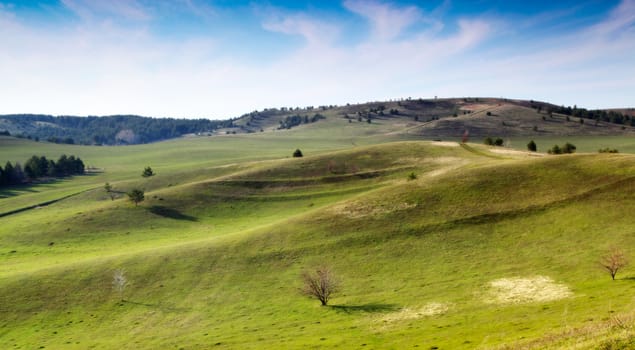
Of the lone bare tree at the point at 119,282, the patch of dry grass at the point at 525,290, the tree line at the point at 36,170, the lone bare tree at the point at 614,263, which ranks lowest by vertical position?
the lone bare tree at the point at 119,282

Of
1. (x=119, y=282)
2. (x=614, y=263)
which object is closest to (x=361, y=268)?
(x=614, y=263)

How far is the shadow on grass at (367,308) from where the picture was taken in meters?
44.2

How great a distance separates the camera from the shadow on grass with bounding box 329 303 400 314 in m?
44.2

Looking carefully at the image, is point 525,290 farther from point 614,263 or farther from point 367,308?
point 367,308

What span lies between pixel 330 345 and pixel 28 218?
97.5m

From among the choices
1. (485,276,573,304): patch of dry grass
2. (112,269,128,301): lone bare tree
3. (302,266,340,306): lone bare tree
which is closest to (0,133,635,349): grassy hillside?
(485,276,573,304): patch of dry grass

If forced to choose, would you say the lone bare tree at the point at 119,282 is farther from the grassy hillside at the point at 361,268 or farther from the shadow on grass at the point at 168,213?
the shadow on grass at the point at 168,213

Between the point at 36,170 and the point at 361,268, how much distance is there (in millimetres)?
161721

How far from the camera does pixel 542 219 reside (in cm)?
6275

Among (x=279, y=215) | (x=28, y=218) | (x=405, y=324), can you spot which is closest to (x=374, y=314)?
(x=405, y=324)

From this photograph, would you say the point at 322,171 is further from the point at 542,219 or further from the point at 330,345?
the point at 330,345

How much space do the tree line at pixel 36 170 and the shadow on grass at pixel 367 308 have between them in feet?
522

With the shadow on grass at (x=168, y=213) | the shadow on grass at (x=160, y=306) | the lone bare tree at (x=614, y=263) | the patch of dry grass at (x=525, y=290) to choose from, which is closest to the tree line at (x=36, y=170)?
the shadow on grass at (x=168, y=213)

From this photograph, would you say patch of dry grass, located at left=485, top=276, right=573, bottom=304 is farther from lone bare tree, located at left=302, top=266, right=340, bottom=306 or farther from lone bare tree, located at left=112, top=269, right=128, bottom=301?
lone bare tree, located at left=112, top=269, right=128, bottom=301
